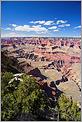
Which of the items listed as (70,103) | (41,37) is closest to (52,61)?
(41,37)

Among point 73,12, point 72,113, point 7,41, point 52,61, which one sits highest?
point 73,12

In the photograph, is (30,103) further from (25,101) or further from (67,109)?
(67,109)

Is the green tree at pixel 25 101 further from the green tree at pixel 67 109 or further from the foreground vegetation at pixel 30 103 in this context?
the green tree at pixel 67 109

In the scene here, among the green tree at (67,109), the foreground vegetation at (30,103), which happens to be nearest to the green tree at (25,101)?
the foreground vegetation at (30,103)

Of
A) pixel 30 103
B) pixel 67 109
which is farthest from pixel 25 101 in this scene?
pixel 67 109

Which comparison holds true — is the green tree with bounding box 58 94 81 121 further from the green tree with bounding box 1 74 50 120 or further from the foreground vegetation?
the green tree with bounding box 1 74 50 120

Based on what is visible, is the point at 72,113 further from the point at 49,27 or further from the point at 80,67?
the point at 49,27

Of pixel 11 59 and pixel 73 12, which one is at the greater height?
pixel 73 12

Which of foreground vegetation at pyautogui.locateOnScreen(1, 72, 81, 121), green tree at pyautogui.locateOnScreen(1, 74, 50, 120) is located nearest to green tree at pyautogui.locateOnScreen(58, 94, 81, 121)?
foreground vegetation at pyautogui.locateOnScreen(1, 72, 81, 121)
